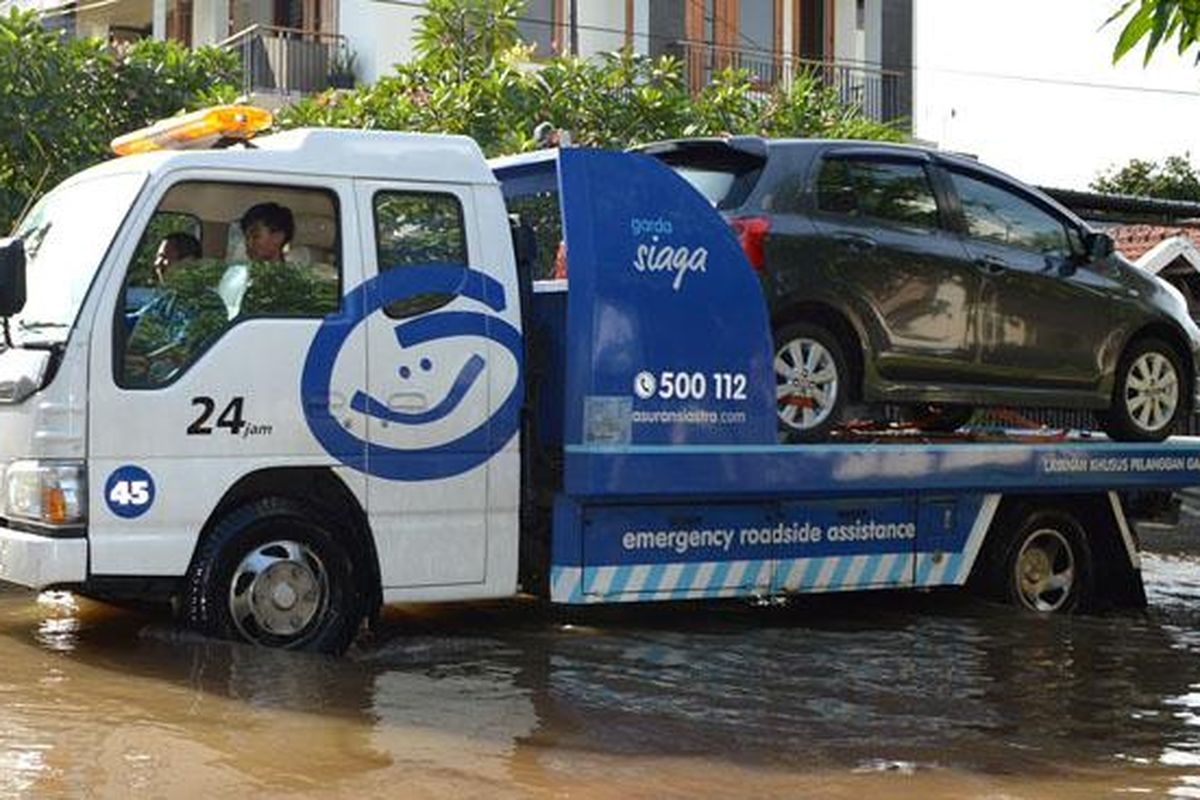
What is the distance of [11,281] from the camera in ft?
23.9

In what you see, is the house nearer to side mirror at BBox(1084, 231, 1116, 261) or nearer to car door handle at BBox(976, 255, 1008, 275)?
side mirror at BBox(1084, 231, 1116, 261)

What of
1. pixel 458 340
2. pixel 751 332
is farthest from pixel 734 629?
pixel 458 340

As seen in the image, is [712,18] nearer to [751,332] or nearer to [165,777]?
[751,332]

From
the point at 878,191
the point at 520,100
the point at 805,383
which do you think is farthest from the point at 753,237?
the point at 520,100

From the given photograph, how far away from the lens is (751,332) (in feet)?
28.8

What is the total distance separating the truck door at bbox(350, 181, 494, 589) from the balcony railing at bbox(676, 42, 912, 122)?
677 inches

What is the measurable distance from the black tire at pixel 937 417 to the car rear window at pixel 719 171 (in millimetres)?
2162

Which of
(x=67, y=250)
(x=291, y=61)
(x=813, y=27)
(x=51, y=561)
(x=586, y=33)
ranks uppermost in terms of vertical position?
(x=813, y=27)

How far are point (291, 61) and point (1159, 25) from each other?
746 inches

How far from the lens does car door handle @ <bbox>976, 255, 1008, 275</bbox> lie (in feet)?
32.2

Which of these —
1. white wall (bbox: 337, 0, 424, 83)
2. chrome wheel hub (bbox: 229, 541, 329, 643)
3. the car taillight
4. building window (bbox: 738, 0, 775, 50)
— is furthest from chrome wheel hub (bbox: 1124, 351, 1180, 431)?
building window (bbox: 738, 0, 775, 50)

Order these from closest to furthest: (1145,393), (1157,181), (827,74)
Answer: (1145,393) < (827,74) < (1157,181)

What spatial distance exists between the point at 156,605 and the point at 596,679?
228cm

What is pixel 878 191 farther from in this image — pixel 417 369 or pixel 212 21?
pixel 212 21
